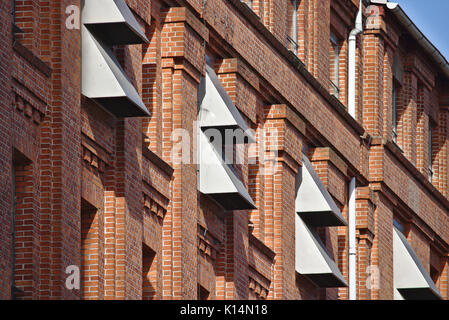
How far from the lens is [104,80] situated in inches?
976

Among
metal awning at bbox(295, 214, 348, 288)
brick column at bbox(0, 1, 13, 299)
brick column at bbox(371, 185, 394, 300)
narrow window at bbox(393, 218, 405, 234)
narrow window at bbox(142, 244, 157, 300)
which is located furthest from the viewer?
narrow window at bbox(393, 218, 405, 234)

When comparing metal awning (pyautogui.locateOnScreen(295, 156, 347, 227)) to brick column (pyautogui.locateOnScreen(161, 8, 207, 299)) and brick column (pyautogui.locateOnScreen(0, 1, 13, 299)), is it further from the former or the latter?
brick column (pyautogui.locateOnScreen(0, 1, 13, 299))

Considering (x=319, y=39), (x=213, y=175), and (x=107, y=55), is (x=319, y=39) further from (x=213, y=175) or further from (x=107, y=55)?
(x=107, y=55)

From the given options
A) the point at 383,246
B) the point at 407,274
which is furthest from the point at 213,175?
the point at 407,274

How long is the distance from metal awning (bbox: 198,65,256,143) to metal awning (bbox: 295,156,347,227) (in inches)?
183

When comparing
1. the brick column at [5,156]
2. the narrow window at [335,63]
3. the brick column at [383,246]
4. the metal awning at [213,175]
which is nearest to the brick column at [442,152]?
the brick column at [383,246]

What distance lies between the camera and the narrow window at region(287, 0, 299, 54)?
3556 centimetres

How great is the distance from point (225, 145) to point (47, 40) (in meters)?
7.00

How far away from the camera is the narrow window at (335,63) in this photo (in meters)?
37.9

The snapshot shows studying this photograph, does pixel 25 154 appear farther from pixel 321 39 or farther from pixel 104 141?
pixel 321 39

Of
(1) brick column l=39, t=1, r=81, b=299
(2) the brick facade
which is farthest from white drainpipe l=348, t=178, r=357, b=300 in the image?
(1) brick column l=39, t=1, r=81, b=299

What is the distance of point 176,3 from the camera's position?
28.8 meters
